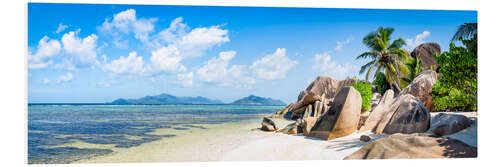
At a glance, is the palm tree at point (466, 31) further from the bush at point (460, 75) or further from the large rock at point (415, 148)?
the large rock at point (415, 148)

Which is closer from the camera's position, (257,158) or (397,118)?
(257,158)

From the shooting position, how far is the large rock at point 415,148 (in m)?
3.71

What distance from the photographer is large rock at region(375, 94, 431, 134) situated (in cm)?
483

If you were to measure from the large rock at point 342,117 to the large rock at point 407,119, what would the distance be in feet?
1.86

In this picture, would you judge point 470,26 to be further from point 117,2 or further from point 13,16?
point 13,16

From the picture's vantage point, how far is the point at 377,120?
225 inches

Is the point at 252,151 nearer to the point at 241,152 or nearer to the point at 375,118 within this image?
the point at 241,152

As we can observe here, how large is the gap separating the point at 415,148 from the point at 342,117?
1.64 meters

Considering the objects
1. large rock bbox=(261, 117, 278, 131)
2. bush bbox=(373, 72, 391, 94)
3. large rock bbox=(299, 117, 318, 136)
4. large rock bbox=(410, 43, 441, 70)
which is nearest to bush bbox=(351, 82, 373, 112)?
large rock bbox=(261, 117, 278, 131)

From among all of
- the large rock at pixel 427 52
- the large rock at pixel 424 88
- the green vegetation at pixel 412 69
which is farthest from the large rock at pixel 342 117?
the large rock at pixel 427 52
